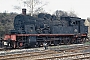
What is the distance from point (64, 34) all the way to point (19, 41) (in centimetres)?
696

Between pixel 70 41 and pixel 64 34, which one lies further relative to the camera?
pixel 70 41

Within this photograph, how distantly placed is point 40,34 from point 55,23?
11.2ft

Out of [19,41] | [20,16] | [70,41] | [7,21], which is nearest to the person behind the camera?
[19,41]

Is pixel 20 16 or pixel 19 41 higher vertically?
pixel 20 16

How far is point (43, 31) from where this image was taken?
22.8 meters

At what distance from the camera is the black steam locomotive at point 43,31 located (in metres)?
20.4

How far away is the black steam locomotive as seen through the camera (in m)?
20.4

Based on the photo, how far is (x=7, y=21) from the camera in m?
40.9

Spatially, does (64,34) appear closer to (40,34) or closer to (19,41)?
(40,34)

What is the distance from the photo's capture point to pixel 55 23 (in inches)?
956

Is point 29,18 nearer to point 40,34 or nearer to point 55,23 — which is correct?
point 40,34

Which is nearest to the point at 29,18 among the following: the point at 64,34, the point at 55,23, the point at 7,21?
the point at 55,23

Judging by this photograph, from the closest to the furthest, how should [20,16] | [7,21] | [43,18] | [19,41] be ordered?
[19,41]
[20,16]
[43,18]
[7,21]

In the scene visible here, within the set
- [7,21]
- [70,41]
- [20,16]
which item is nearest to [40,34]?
[20,16]
